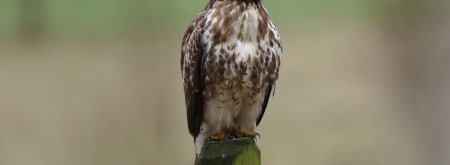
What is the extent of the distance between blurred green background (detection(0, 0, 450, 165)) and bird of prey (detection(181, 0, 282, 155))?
40.0 inches

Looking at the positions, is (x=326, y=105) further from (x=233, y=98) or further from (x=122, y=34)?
(x=233, y=98)

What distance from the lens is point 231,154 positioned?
1.12m

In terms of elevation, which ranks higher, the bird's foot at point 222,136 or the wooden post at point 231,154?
the wooden post at point 231,154

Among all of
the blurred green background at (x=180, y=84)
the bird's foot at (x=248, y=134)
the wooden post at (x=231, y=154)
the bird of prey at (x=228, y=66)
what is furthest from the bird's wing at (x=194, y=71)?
the blurred green background at (x=180, y=84)

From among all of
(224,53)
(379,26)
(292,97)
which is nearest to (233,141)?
(224,53)

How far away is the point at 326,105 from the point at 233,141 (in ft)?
5.35

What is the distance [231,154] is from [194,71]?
554 millimetres

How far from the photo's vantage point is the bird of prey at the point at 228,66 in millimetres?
1589

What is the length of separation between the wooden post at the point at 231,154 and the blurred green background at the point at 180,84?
1.57m

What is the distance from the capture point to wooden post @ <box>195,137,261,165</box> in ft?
3.67

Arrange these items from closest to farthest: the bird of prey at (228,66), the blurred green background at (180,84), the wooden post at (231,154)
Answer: the wooden post at (231,154) < the bird of prey at (228,66) < the blurred green background at (180,84)

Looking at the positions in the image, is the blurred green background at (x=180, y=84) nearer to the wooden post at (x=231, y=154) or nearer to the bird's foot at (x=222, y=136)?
the bird's foot at (x=222, y=136)

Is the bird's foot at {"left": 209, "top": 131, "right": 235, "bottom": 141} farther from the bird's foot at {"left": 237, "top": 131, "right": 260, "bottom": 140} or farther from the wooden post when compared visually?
the wooden post

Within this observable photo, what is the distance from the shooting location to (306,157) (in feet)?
9.14
